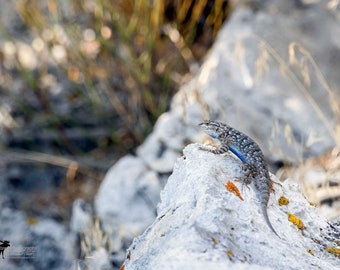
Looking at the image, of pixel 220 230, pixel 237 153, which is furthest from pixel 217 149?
pixel 220 230

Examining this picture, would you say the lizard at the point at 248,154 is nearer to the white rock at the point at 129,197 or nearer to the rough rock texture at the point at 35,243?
the white rock at the point at 129,197

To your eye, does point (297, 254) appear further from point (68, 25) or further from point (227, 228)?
point (68, 25)

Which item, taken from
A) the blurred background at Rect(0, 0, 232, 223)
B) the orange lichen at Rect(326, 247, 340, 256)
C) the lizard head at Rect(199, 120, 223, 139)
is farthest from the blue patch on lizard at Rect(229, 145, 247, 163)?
the blurred background at Rect(0, 0, 232, 223)

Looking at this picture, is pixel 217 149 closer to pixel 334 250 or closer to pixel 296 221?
pixel 296 221

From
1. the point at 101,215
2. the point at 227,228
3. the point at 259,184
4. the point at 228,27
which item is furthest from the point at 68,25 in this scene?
the point at 227,228

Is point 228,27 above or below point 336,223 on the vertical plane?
above

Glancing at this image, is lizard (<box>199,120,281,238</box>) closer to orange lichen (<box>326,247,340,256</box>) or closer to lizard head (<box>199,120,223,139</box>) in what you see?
lizard head (<box>199,120,223,139</box>)

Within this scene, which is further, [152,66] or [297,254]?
[152,66]
